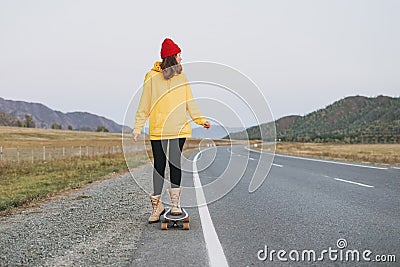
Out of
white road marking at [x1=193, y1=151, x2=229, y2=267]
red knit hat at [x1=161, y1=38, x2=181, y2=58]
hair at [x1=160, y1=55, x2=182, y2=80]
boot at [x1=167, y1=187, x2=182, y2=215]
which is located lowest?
white road marking at [x1=193, y1=151, x2=229, y2=267]

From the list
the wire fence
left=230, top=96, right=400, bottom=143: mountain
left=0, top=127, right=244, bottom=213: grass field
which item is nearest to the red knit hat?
left=0, top=127, right=244, bottom=213: grass field

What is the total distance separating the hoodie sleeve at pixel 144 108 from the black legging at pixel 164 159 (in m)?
0.26

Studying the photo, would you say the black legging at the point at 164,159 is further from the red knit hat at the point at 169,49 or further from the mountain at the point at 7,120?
the mountain at the point at 7,120

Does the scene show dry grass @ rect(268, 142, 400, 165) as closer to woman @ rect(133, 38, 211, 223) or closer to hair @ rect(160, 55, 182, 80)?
woman @ rect(133, 38, 211, 223)

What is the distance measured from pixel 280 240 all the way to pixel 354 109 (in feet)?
390

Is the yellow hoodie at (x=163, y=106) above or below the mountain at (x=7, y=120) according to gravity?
below

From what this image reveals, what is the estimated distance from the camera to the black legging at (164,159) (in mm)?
5379

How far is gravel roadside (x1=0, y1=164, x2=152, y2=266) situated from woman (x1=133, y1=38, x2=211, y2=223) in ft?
3.00

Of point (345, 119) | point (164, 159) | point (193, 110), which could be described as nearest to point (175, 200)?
point (164, 159)

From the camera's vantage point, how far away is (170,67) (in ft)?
17.3

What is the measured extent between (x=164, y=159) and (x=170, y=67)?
1136 millimetres

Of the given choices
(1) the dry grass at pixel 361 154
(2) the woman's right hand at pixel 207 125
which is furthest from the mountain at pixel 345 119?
(2) the woman's right hand at pixel 207 125

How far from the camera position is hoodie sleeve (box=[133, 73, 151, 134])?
5363 mm

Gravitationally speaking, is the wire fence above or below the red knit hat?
below
